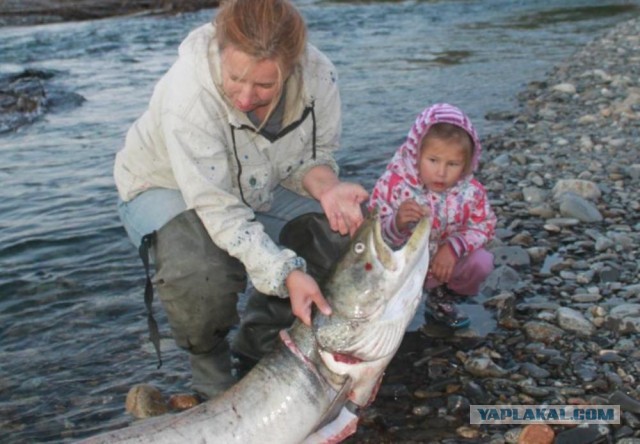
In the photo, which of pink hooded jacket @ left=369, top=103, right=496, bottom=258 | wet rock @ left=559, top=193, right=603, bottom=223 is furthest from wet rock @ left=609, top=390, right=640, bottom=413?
wet rock @ left=559, top=193, right=603, bottom=223

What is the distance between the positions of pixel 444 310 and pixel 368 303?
1.50 m

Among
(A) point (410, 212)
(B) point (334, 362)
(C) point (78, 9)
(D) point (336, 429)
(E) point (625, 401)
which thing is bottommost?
(C) point (78, 9)

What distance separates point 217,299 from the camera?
3750 millimetres

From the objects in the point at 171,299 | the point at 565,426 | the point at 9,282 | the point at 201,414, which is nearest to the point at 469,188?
the point at 565,426

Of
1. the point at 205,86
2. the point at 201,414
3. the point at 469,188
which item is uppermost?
the point at 205,86

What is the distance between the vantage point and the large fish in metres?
3.12

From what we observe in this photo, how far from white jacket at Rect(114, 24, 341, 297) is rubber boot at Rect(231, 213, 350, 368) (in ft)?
0.76

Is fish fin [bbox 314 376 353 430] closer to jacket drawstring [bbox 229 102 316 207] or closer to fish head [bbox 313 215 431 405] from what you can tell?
fish head [bbox 313 215 431 405]

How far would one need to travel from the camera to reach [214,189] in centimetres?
355

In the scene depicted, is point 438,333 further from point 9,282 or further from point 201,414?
point 9,282

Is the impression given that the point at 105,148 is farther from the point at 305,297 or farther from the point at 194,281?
the point at 305,297

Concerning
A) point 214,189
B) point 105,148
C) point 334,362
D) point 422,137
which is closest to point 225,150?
point 214,189

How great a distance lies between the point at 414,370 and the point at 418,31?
1829 centimetres

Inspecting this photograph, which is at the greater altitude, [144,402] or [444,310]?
[444,310]
